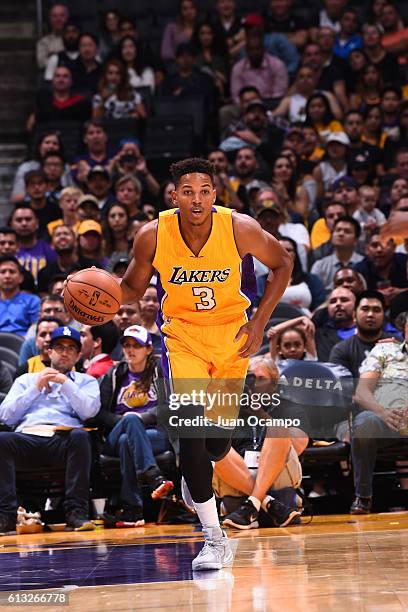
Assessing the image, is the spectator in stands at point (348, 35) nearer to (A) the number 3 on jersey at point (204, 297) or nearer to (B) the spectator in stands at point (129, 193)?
(B) the spectator in stands at point (129, 193)

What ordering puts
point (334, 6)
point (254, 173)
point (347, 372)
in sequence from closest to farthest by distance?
point (347, 372) → point (254, 173) → point (334, 6)

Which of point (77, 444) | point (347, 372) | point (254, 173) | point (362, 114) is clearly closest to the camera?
point (77, 444)

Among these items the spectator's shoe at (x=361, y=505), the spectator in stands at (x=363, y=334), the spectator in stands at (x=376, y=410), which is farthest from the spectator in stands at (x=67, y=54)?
the spectator's shoe at (x=361, y=505)

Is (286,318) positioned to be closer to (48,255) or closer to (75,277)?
(48,255)

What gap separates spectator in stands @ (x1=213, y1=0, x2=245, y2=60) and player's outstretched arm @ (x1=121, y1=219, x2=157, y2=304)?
844cm

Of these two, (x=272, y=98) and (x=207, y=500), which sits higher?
(x=272, y=98)

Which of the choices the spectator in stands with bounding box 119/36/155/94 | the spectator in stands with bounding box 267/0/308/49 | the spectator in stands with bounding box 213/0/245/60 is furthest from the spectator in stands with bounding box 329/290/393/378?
the spectator in stands with bounding box 267/0/308/49

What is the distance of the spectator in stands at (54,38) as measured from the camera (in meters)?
13.5

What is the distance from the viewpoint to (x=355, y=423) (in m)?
7.25

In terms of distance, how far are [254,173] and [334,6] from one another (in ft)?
11.1

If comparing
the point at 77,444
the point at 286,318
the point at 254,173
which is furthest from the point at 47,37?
the point at 77,444

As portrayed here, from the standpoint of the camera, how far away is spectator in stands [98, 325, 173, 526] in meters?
7.10

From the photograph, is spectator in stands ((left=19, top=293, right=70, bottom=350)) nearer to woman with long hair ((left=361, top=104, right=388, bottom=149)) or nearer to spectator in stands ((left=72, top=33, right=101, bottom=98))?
woman with long hair ((left=361, top=104, right=388, bottom=149))

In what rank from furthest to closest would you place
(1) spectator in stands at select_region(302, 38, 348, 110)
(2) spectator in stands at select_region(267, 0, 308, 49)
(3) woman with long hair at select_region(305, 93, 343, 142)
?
(2) spectator in stands at select_region(267, 0, 308, 49)
(1) spectator in stands at select_region(302, 38, 348, 110)
(3) woman with long hair at select_region(305, 93, 343, 142)
